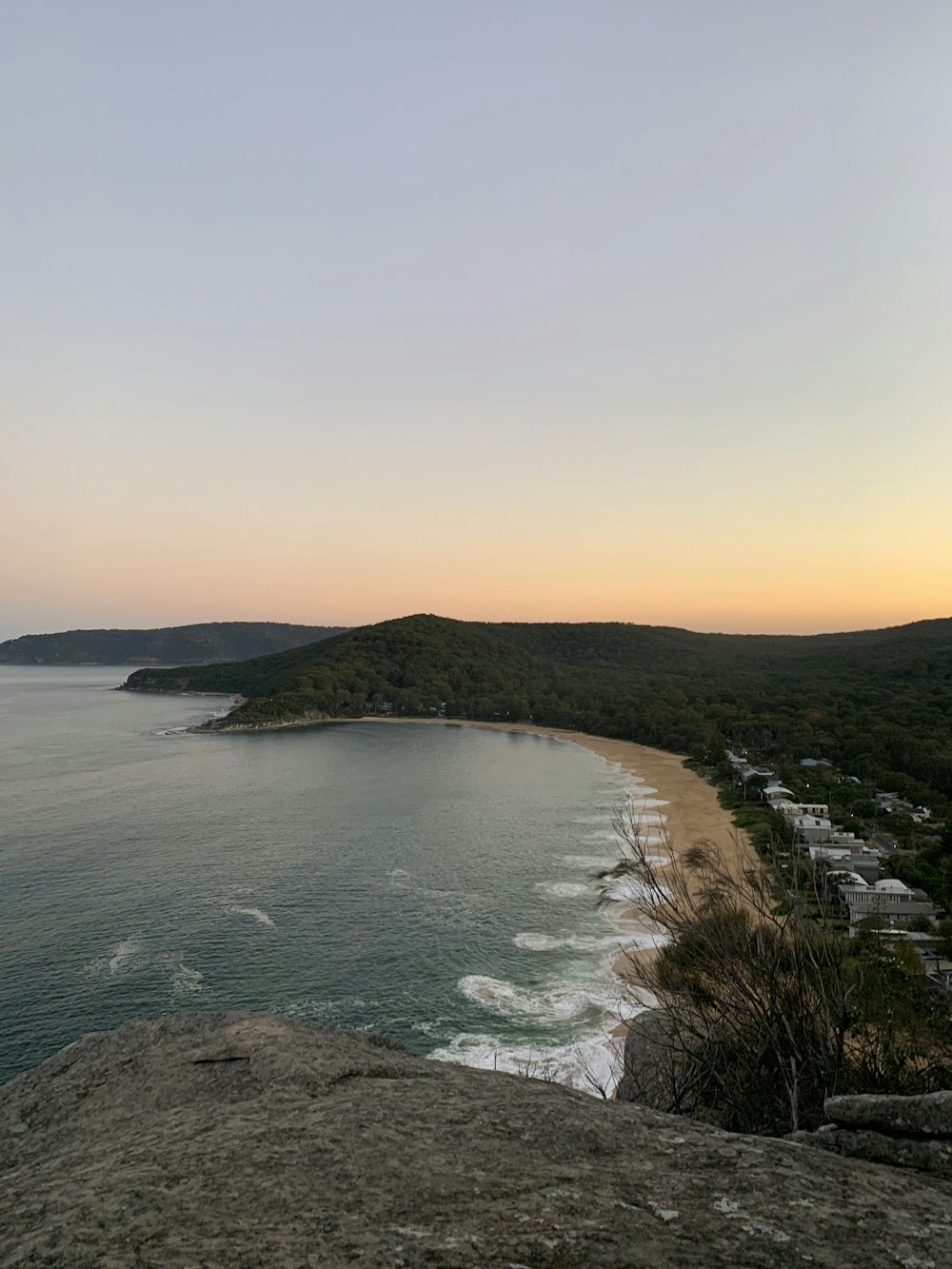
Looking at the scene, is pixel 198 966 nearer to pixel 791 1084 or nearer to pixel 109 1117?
pixel 109 1117

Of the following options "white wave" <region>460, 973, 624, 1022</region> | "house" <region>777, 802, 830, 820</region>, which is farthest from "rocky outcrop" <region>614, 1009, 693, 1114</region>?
"house" <region>777, 802, 830, 820</region>

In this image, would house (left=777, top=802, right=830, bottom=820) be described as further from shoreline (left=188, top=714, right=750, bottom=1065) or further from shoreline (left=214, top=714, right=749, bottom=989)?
shoreline (left=188, top=714, right=750, bottom=1065)

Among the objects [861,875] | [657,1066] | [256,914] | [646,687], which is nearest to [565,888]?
[256,914]

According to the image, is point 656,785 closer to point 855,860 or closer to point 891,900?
point 855,860

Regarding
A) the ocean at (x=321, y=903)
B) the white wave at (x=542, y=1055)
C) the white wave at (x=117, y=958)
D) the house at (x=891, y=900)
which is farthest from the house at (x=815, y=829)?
the white wave at (x=117, y=958)

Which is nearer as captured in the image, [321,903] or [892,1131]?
[892,1131]

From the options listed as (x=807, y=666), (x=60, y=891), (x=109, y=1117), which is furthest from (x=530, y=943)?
(x=807, y=666)

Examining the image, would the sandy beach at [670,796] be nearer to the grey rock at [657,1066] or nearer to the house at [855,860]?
the house at [855,860]
